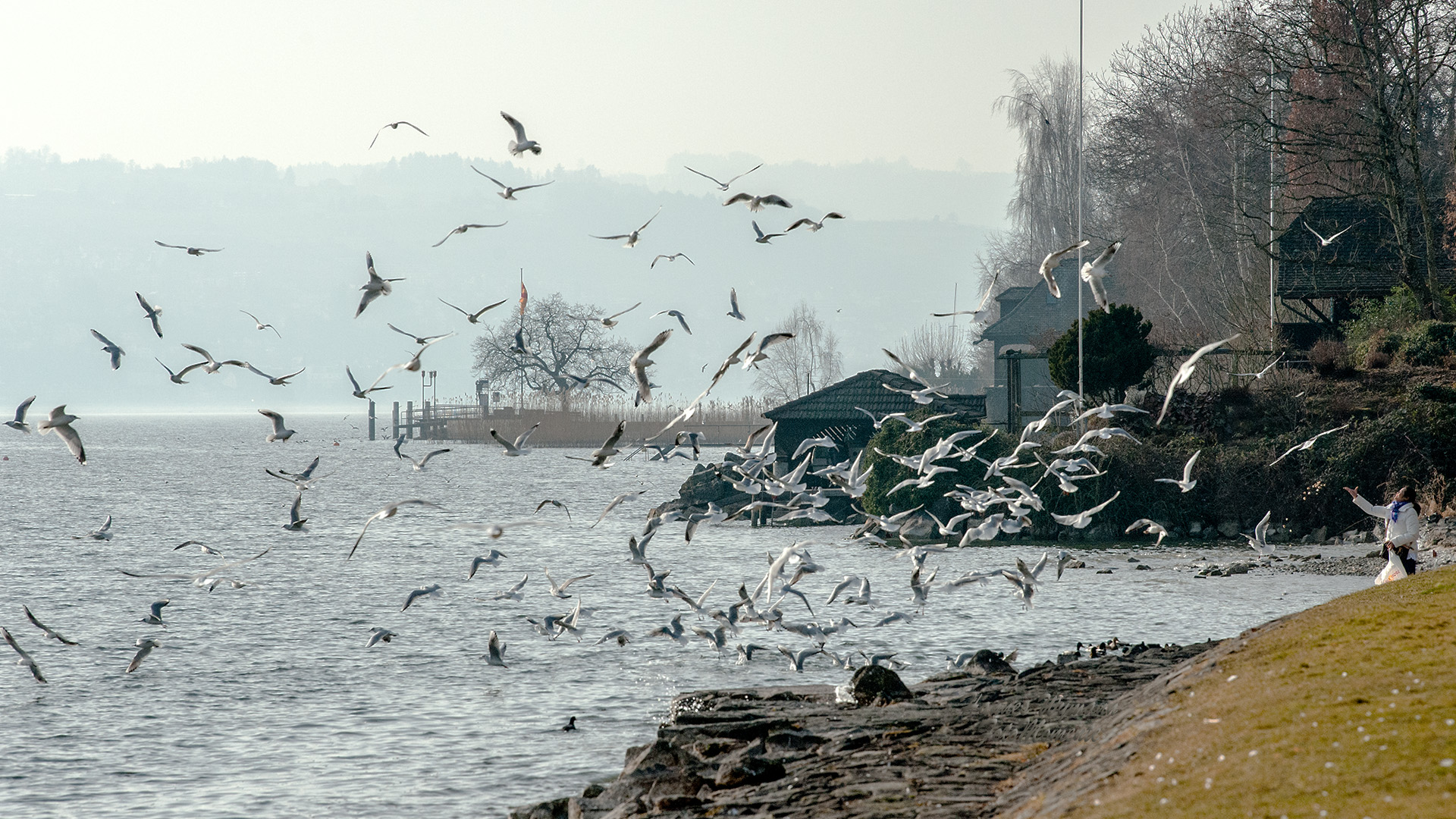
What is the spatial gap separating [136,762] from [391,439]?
5770 inches

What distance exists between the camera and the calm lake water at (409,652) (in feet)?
42.7

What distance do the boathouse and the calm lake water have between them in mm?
3320

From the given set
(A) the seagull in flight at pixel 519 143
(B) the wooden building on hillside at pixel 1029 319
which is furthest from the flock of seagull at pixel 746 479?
(B) the wooden building on hillside at pixel 1029 319

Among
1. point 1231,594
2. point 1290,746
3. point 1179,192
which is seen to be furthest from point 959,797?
point 1179,192

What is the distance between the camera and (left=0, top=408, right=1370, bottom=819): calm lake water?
13.0 metres

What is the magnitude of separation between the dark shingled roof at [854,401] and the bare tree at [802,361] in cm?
9273

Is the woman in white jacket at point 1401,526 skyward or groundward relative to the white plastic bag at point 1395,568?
skyward

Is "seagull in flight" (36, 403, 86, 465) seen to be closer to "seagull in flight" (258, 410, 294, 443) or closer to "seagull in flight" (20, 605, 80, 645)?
"seagull in flight" (258, 410, 294, 443)

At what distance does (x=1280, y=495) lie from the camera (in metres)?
30.2

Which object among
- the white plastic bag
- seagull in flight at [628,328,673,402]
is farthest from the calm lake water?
seagull in flight at [628,328,673,402]

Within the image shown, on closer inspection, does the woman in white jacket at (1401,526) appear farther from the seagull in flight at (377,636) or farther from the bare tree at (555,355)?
the bare tree at (555,355)

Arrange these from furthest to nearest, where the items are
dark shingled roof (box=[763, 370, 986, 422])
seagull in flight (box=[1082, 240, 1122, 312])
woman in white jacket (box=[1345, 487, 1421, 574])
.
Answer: dark shingled roof (box=[763, 370, 986, 422]), woman in white jacket (box=[1345, 487, 1421, 574]), seagull in flight (box=[1082, 240, 1122, 312])

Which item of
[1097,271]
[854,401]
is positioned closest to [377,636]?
[1097,271]

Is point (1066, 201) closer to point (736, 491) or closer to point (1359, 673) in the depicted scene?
point (736, 491)
